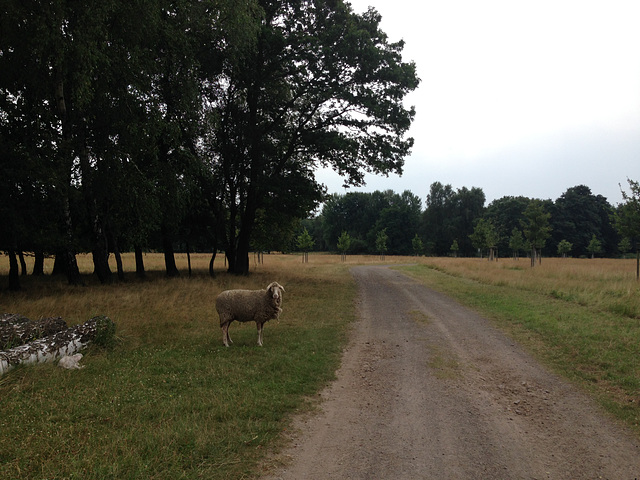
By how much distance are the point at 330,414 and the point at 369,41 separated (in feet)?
63.0

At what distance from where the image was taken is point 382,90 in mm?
20656

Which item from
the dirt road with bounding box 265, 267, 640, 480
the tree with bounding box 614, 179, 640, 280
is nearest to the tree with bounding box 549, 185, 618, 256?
the tree with bounding box 614, 179, 640, 280

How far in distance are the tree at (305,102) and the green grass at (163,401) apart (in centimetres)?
1299

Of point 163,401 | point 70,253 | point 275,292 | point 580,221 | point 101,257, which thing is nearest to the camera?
point 163,401

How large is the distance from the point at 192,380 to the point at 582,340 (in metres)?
8.76

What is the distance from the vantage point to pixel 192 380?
19.5 ft

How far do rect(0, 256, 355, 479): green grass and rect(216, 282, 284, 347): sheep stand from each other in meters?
0.52

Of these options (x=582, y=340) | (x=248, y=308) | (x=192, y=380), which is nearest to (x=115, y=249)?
(x=248, y=308)

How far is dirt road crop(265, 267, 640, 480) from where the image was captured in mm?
3770

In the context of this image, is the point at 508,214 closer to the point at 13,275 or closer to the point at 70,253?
the point at 70,253

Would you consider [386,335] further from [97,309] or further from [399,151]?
[399,151]

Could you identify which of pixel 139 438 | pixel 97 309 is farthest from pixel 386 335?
pixel 97 309

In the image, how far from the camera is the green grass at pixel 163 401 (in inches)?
144

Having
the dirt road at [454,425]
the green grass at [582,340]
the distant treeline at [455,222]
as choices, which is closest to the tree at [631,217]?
the green grass at [582,340]
